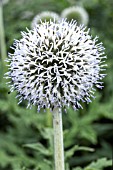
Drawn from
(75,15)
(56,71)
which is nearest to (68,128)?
(75,15)

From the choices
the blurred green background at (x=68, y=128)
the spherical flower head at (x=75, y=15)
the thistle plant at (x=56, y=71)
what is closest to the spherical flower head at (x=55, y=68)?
the thistle plant at (x=56, y=71)

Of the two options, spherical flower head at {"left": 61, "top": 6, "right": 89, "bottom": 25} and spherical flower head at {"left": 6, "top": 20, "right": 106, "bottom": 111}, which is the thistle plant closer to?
spherical flower head at {"left": 6, "top": 20, "right": 106, "bottom": 111}

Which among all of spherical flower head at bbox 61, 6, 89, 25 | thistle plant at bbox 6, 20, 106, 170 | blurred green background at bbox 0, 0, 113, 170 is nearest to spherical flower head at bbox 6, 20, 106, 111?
thistle plant at bbox 6, 20, 106, 170

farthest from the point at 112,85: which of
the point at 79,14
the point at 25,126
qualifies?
the point at 79,14

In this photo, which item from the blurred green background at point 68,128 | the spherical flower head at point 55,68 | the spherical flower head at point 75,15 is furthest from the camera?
the spherical flower head at point 75,15

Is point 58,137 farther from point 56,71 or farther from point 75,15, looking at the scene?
point 75,15

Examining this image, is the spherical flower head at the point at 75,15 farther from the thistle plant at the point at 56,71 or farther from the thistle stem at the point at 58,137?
the thistle stem at the point at 58,137

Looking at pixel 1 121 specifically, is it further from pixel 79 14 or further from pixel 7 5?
pixel 7 5
